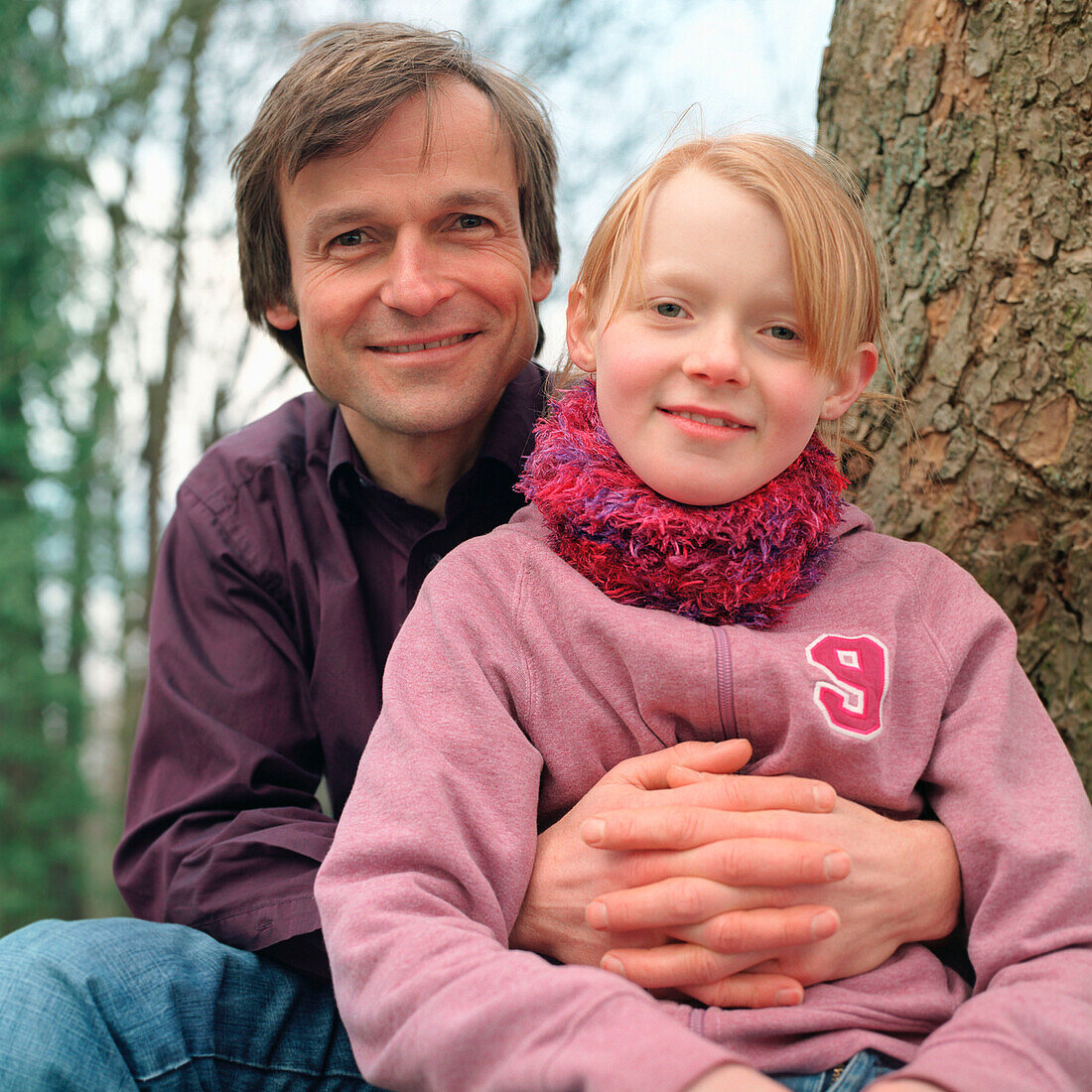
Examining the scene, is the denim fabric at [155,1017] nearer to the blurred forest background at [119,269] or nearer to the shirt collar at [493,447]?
the shirt collar at [493,447]

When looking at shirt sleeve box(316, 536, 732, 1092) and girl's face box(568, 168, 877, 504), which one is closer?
shirt sleeve box(316, 536, 732, 1092)

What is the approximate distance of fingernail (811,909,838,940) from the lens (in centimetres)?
122

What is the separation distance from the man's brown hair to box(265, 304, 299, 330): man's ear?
15 millimetres

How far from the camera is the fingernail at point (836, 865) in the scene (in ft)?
4.01

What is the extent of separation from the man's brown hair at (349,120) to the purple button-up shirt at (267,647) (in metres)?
0.38

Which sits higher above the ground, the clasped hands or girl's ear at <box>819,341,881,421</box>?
girl's ear at <box>819,341,881,421</box>

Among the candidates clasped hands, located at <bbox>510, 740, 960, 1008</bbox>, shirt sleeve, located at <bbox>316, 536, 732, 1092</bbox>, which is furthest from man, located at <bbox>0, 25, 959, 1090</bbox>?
shirt sleeve, located at <bbox>316, 536, 732, 1092</bbox>

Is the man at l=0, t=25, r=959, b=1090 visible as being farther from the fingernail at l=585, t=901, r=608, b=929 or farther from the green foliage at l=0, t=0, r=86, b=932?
the green foliage at l=0, t=0, r=86, b=932

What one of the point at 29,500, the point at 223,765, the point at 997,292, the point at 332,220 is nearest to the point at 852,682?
the point at 997,292

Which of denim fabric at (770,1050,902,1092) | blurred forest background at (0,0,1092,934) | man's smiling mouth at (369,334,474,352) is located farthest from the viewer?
blurred forest background at (0,0,1092,934)

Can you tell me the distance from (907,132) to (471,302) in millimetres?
950

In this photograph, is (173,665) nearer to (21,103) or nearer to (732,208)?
(732,208)

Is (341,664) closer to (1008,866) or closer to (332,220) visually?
(332,220)

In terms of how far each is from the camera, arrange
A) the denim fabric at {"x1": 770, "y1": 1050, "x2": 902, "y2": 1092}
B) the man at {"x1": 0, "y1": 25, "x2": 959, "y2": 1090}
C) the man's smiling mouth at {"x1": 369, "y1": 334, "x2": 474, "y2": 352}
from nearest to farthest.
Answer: the denim fabric at {"x1": 770, "y1": 1050, "x2": 902, "y2": 1092}
the man at {"x1": 0, "y1": 25, "x2": 959, "y2": 1090}
the man's smiling mouth at {"x1": 369, "y1": 334, "x2": 474, "y2": 352}
